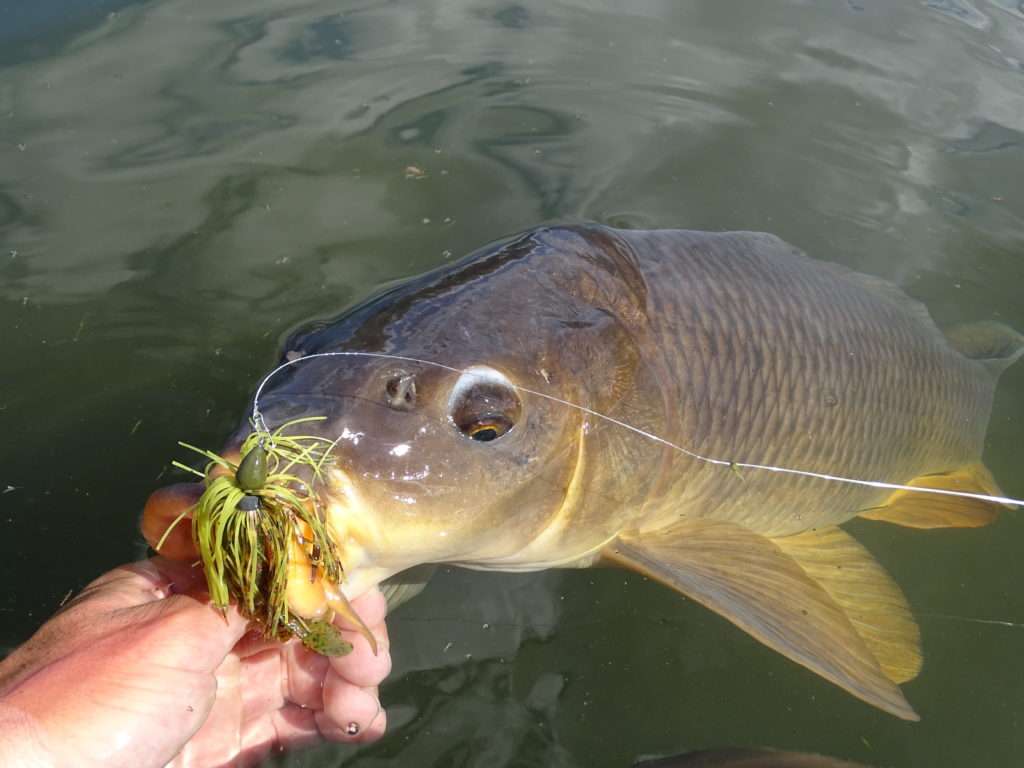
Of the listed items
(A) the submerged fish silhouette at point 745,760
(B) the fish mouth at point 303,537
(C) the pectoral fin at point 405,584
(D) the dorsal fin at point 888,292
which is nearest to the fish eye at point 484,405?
(B) the fish mouth at point 303,537

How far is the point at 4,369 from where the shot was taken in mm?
3445

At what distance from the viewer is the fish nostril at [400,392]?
2160mm

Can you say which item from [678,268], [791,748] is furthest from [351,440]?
[791,748]

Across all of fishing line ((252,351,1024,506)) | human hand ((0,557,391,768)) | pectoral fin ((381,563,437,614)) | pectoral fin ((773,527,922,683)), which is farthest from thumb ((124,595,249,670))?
pectoral fin ((773,527,922,683))

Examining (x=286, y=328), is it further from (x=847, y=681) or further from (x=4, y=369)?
(x=847, y=681)

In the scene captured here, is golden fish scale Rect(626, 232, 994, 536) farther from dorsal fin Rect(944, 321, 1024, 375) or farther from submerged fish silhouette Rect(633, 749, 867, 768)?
submerged fish silhouette Rect(633, 749, 867, 768)

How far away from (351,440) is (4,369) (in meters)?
2.10

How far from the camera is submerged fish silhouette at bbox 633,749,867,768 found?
2.69 meters

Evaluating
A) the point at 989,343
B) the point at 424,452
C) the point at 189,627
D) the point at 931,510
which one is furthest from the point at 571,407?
the point at 989,343

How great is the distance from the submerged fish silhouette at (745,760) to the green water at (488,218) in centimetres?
22

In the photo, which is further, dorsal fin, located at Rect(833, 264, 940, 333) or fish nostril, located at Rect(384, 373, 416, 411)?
dorsal fin, located at Rect(833, 264, 940, 333)

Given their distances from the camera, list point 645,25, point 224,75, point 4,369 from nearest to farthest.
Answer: point 4,369, point 224,75, point 645,25

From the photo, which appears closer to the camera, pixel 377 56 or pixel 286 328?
pixel 286 328

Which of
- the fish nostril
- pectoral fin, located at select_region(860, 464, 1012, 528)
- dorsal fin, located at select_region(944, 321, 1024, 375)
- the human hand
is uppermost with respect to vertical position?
the fish nostril
